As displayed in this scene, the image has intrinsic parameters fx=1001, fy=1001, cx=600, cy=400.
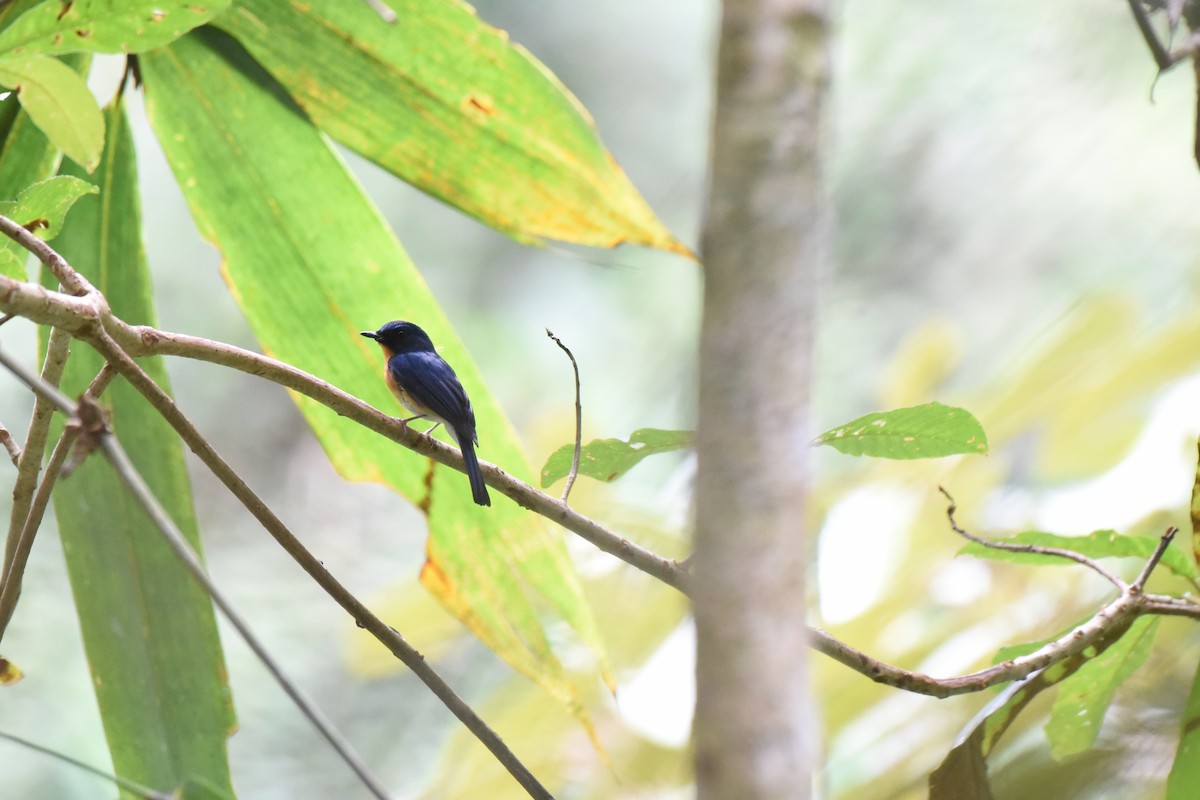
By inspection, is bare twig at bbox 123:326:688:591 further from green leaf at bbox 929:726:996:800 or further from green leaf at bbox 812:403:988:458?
Answer: green leaf at bbox 929:726:996:800

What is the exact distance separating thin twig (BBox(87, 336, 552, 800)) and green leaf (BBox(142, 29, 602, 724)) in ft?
0.97

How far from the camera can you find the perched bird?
1206mm

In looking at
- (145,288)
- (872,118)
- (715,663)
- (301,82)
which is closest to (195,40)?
(301,82)

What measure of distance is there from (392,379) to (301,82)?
365mm

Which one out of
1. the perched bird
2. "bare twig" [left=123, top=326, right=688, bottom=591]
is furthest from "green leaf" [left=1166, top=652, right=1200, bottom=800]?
the perched bird

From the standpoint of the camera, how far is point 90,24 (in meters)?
0.76

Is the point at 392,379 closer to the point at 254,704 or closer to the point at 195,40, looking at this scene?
the point at 195,40

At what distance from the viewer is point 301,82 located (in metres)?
1.10

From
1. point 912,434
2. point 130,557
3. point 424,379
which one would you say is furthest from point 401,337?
point 912,434

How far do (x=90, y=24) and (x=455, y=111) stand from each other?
426 mm

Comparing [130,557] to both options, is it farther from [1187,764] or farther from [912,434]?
[1187,764]

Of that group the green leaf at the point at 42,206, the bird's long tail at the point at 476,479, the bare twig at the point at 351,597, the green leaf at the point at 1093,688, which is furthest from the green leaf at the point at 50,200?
the green leaf at the point at 1093,688

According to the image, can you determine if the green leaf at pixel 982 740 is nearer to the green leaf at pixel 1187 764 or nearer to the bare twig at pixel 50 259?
the green leaf at pixel 1187 764

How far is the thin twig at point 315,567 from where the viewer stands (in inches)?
26.9
